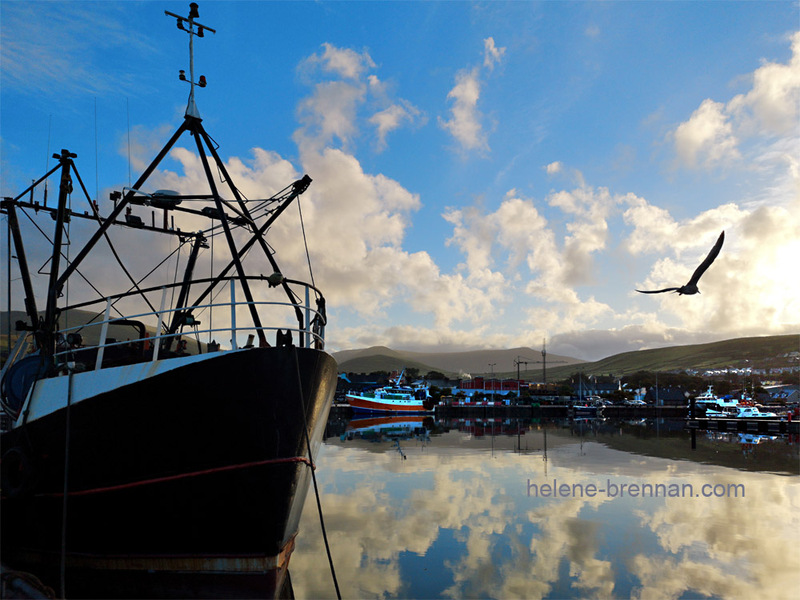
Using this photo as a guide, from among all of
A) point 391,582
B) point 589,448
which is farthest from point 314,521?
point 589,448

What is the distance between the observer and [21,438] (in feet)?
42.8

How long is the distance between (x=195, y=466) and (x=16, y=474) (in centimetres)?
518

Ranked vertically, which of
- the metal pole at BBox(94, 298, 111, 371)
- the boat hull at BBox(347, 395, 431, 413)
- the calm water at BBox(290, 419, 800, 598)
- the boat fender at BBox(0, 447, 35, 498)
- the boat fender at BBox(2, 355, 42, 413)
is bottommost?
the boat hull at BBox(347, 395, 431, 413)

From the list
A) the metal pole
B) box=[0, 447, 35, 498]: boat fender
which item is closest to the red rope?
box=[0, 447, 35, 498]: boat fender

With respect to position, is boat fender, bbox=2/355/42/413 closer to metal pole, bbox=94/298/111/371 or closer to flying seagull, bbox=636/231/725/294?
metal pole, bbox=94/298/111/371

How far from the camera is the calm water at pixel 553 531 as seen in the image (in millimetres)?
11781

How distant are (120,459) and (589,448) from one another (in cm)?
3492

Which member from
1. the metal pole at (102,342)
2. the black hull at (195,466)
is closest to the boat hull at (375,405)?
the black hull at (195,466)

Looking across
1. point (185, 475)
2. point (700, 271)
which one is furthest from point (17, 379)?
point (700, 271)

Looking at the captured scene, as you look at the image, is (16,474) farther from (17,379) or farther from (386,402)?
(386,402)

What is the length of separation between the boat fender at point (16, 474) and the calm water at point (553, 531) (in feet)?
20.9

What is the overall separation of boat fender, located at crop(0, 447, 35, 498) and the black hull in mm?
1803

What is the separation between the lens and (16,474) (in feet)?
41.9

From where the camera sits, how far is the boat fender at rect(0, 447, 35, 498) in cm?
1242
